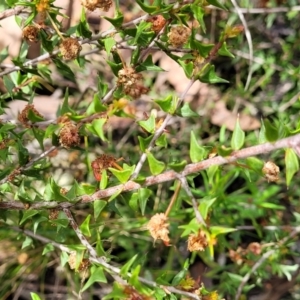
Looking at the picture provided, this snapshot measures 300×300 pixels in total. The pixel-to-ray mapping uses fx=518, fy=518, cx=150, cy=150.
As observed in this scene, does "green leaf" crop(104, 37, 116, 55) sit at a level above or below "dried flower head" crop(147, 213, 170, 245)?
above

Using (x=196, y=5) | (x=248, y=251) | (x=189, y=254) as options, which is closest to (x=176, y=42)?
(x=196, y=5)

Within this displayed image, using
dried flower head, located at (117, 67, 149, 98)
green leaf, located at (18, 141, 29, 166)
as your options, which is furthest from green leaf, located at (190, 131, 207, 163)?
green leaf, located at (18, 141, 29, 166)

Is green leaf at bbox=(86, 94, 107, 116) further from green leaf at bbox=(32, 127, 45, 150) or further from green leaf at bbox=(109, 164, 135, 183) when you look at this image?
green leaf at bbox=(32, 127, 45, 150)

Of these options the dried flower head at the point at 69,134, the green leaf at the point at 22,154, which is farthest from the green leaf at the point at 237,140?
the green leaf at the point at 22,154

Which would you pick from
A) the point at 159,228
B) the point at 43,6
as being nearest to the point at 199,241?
the point at 159,228

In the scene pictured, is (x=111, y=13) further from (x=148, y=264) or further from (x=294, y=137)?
(x=294, y=137)

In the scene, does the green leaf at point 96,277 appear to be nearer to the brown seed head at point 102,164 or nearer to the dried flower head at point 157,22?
the brown seed head at point 102,164

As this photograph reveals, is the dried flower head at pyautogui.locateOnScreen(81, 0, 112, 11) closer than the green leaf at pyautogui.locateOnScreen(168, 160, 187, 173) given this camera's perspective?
No
